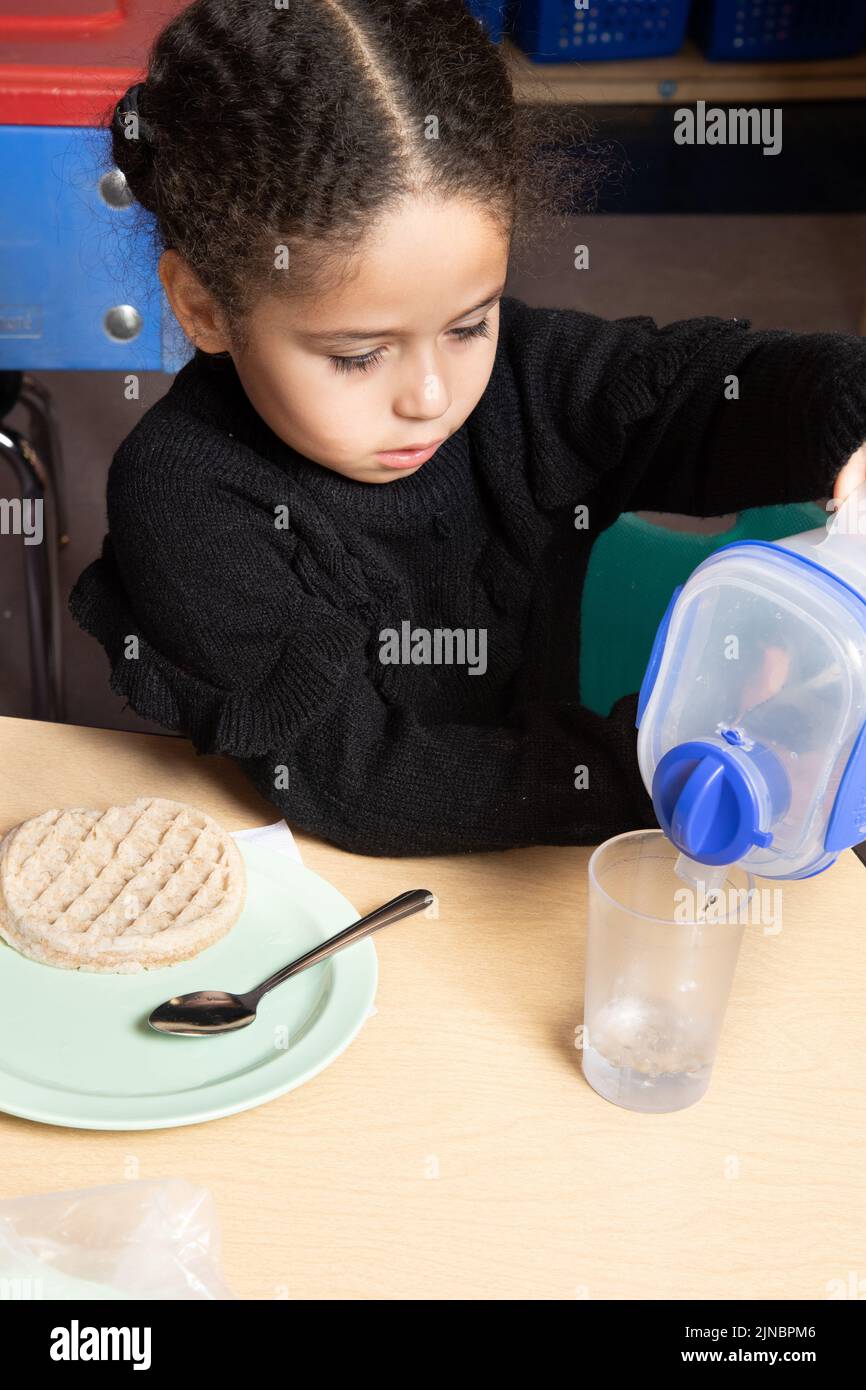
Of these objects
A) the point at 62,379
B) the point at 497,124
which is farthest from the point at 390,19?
the point at 62,379

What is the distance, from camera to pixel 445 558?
3.83ft

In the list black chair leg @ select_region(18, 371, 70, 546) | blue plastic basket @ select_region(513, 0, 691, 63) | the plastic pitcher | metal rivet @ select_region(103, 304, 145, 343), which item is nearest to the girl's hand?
the plastic pitcher

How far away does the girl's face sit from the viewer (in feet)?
2.79

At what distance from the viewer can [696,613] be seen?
0.72 meters

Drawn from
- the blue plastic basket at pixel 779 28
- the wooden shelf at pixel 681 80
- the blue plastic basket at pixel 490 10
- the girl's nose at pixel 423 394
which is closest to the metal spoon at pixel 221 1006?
the girl's nose at pixel 423 394

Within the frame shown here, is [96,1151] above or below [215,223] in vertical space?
below

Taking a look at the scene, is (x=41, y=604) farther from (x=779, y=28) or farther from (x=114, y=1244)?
(x=779, y=28)

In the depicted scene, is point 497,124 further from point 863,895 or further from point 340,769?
point 863,895

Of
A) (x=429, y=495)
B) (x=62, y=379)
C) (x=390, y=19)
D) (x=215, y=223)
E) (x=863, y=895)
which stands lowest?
(x=62, y=379)

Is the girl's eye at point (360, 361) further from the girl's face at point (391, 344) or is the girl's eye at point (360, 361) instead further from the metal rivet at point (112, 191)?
the metal rivet at point (112, 191)

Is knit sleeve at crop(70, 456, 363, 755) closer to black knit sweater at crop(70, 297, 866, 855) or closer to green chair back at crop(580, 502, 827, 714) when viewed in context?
black knit sweater at crop(70, 297, 866, 855)

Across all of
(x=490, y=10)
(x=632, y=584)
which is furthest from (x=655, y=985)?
(x=490, y=10)

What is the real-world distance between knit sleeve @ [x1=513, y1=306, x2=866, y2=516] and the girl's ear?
26 cm

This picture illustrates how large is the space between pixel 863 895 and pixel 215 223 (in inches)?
22.4
